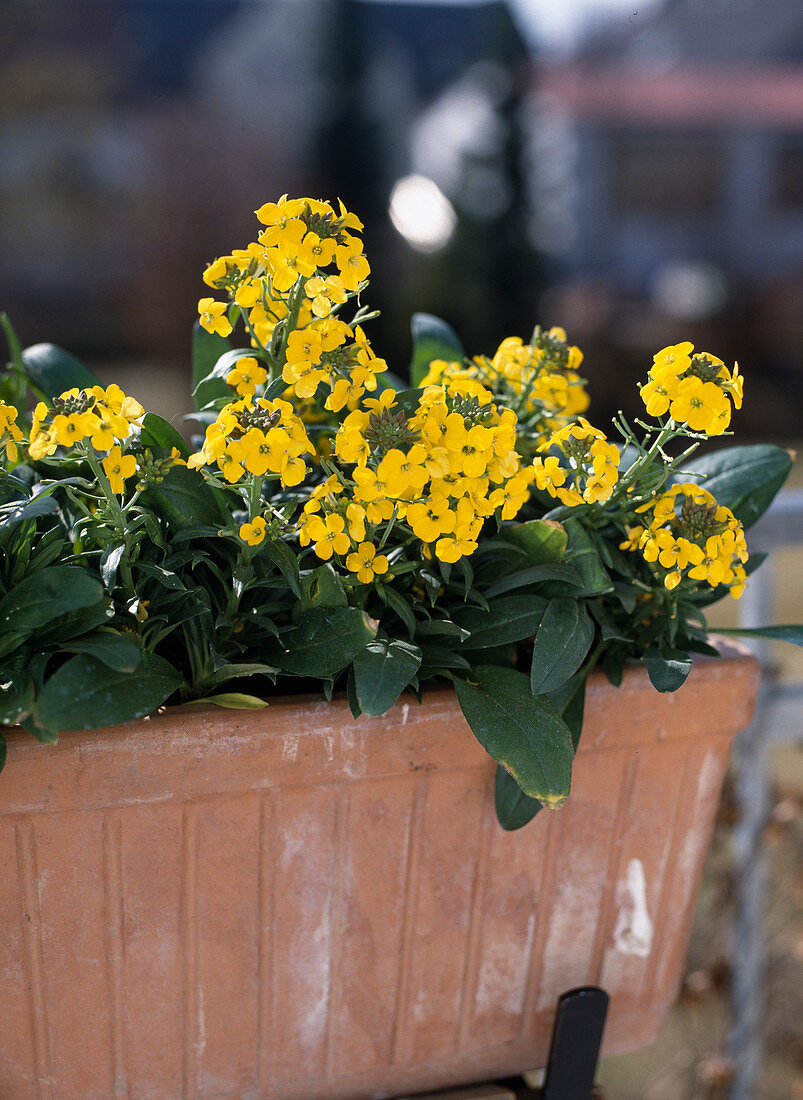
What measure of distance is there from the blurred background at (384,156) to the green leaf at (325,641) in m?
5.23

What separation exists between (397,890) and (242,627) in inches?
9.2

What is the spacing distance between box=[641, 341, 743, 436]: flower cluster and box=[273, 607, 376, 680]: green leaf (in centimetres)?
24

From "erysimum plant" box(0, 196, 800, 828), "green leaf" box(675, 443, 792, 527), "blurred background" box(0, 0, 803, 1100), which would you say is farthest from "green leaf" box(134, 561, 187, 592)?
"blurred background" box(0, 0, 803, 1100)

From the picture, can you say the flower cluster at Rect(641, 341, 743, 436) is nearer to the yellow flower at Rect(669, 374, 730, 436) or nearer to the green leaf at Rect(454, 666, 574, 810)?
the yellow flower at Rect(669, 374, 730, 436)

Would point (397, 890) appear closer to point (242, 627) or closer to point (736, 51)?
point (242, 627)

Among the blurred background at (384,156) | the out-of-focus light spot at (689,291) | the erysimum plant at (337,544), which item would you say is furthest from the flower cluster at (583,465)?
the out-of-focus light spot at (689,291)

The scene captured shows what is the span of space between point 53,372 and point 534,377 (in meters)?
0.43

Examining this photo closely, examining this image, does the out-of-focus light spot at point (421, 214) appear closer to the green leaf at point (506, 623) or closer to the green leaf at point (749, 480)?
the green leaf at point (749, 480)

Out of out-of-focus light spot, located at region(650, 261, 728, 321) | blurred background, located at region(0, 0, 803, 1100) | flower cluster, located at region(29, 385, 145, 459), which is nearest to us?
flower cluster, located at region(29, 385, 145, 459)

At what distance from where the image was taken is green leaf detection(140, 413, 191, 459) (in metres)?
0.69

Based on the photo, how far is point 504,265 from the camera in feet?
20.1

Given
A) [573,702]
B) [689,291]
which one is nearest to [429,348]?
[573,702]

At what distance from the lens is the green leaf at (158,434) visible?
69cm

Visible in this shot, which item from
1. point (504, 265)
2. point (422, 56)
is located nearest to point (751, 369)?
point (504, 265)
